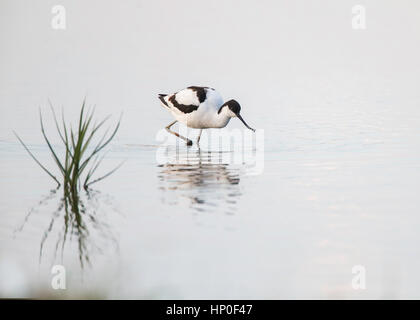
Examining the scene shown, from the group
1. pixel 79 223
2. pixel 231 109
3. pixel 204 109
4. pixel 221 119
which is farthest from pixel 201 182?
pixel 204 109

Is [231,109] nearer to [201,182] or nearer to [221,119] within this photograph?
[221,119]

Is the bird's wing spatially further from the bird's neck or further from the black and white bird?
the bird's neck

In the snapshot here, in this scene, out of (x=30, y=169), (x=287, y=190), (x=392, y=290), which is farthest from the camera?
(x=30, y=169)

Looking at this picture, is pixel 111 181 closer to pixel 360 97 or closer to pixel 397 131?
pixel 397 131

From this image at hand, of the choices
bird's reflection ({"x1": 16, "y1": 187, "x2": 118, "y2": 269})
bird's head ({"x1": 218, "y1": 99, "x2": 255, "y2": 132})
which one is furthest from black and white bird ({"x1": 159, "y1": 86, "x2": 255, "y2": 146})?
bird's reflection ({"x1": 16, "y1": 187, "x2": 118, "y2": 269})

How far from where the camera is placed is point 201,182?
1148 centimetres

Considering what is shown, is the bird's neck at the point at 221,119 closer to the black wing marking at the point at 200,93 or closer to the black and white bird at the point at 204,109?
the black and white bird at the point at 204,109

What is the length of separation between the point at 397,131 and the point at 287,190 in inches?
253

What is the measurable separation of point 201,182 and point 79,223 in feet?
8.68

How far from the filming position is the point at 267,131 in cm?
1705

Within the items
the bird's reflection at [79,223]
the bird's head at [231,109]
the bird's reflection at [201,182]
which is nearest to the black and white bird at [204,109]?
the bird's head at [231,109]

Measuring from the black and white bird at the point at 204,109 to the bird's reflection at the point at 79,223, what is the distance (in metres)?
5.02

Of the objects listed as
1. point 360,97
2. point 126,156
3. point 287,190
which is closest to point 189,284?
point 287,190

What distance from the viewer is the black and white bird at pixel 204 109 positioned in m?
15.3
